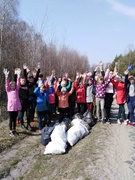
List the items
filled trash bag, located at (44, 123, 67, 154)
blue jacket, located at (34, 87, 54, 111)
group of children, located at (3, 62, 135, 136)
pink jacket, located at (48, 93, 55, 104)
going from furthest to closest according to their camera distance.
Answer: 1. pink jacket, located at (48, 93, 55, 104)
2. blue jacket, located at (34, 87, 54, 111)
3. group of children, located at (3, 62, 135, 136)
4. filled trash bag, located at (44, 123, 67, 154)

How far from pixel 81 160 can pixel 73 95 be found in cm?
410

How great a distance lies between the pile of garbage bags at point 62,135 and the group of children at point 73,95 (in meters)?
0.98

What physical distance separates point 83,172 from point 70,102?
4.83 meters

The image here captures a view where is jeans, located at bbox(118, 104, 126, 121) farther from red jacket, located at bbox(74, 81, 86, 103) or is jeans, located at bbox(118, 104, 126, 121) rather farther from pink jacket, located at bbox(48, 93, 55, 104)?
pink jacket, located at bbox(48, 93, 55, 104)

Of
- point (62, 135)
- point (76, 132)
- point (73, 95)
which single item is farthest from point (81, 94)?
point (62, 135)

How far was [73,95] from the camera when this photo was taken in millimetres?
9000

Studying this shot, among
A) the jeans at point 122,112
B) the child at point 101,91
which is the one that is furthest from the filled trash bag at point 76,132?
the jeans at point 122,112

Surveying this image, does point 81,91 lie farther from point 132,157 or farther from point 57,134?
point 132,157

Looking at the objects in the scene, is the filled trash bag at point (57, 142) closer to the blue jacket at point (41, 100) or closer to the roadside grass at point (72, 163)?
the roadside grass at point (72, 163)

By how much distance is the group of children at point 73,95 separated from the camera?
764cm

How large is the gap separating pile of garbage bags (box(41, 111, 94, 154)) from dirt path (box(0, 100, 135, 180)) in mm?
156

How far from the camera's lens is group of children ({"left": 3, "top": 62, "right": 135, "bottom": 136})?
301 inches

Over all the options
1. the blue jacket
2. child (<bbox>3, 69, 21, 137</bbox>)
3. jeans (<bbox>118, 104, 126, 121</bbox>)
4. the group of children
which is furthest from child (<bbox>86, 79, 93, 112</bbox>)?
child (<bbox>3, 69, 21, 137</bbox>)

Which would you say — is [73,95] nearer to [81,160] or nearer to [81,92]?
[81,92]
